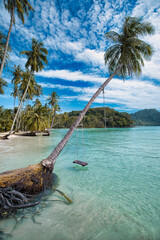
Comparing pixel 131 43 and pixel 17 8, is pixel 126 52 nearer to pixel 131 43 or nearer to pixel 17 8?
pixel 131 43

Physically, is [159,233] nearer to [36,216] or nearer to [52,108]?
[36,216]

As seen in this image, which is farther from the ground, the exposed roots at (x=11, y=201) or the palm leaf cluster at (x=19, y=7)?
the palm leaf cluster at (x=19, y=7)

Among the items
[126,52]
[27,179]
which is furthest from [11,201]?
[126,52]

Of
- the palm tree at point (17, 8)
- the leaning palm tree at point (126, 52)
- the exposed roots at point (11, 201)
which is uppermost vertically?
the palm tree at point (17, 8)

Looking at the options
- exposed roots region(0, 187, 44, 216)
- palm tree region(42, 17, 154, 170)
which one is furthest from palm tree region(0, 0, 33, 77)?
exposed roots region(0, 187, 44, 216)

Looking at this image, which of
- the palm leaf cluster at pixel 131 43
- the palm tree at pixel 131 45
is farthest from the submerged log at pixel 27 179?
the palm leaf cluster at pixel 131 43

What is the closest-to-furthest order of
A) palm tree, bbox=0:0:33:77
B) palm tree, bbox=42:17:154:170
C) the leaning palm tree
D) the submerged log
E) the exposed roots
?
the exposed roots → the submerged log → the leaning palm tree → palm tree, bbox=42:17:154:170 → palm tree, bbox=0:0:33:77

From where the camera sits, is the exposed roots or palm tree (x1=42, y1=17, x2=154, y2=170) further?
palm tree (x1=42, y1=17, x2=154, y2=170)

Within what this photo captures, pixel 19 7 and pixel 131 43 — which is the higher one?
pixel 19 7

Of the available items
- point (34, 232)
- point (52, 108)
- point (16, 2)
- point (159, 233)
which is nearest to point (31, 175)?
point (34, 232)

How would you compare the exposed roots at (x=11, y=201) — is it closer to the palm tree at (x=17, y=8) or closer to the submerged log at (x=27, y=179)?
the submerged log at (x=27, y=179)

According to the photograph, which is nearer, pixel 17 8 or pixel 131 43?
pixel 131 43

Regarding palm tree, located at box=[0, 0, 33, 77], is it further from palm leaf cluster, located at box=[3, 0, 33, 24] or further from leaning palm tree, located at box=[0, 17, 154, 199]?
leaning palm tree, located at box=[0, 17, 154, 199]

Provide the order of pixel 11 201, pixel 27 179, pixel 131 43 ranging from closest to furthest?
pixel 11 201, pixel 27 179, pixel 131 43
